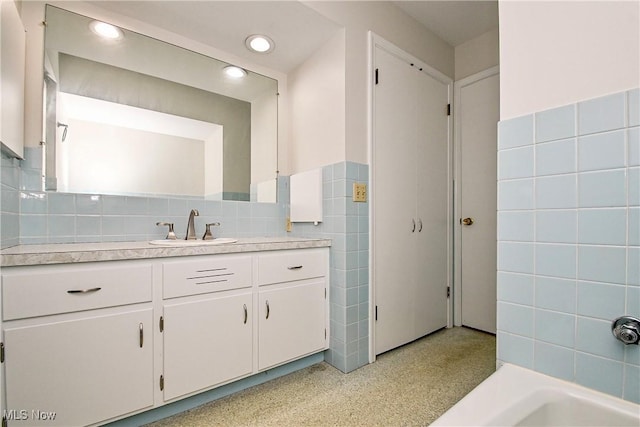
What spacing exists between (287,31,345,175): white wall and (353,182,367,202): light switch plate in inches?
7.9

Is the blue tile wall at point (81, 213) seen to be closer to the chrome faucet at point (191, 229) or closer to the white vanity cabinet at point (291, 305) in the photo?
the chrome faucet at point (191, 229)

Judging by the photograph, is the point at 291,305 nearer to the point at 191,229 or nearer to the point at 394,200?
the point at 191,229

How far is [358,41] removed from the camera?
6.30 ft

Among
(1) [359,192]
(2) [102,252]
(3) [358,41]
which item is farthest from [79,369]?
(3) [358,41]

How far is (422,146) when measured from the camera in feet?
7.67

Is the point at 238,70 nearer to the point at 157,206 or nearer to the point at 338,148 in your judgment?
the point at 338,148

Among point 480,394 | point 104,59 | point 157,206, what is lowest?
point 480,394

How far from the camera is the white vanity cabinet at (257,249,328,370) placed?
5.41 feet

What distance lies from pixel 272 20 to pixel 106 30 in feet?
3.21

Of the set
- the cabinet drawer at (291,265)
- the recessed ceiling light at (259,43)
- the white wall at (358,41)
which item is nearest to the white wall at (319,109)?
the white wall at (358,41)

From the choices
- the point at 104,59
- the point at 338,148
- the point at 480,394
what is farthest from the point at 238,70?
the point at 480,394

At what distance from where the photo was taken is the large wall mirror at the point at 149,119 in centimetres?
162

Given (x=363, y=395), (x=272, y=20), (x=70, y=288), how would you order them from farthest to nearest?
(x=272, y=20) < (x=363, y=395) < (x=70, y=288)

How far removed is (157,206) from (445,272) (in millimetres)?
2304
